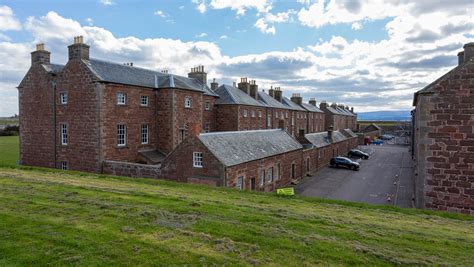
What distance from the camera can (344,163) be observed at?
42344mm

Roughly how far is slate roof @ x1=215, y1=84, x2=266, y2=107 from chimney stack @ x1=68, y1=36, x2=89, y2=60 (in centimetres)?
1810

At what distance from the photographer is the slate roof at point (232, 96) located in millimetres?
40500

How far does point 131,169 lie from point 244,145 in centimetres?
870

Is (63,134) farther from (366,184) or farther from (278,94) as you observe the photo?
(278,94)

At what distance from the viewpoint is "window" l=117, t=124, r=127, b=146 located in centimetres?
2636

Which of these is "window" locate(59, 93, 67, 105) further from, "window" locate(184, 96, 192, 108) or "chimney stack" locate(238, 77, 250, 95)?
"chimney stack" locate(238, 77, 250, 95)

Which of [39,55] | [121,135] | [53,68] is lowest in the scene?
[121,135]

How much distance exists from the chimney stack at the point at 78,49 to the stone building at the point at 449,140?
24.3 m

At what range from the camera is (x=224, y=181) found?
19.9 metres

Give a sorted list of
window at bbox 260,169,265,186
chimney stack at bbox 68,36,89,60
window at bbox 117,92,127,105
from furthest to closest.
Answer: window at bbox 117,92,127,105
chimney stack at bbox 68,36,89,60
window at bbox 260,169,265,186

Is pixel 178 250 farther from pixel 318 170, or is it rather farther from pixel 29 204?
pixel 318 170

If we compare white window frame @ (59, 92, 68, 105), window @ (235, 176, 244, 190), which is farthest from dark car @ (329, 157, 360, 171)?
white window frame @ (59, 92, 68, 105)

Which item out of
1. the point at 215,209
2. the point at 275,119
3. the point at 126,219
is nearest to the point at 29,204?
the point at 126,219

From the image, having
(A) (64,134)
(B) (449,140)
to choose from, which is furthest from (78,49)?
(B) (449,140)
